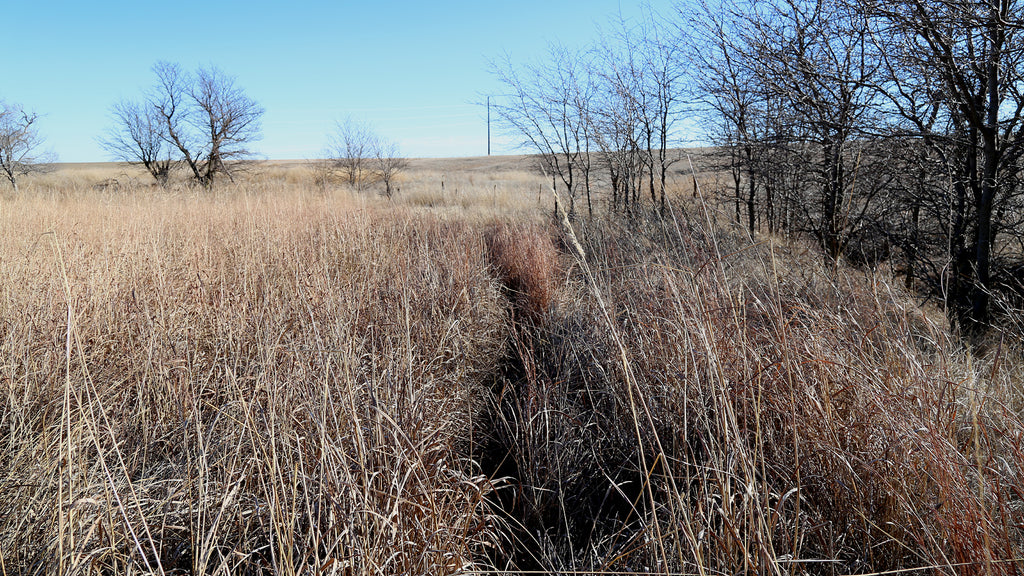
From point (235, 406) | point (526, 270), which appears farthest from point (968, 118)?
point (235, 406)

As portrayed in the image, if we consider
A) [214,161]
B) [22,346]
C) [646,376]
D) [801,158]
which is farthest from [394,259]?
[214,161]

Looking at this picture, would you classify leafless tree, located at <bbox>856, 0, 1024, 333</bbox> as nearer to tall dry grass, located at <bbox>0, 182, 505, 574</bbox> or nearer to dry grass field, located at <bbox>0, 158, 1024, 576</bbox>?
dry grass field, located at <bbox>0, 158, 1024, 576</bbox>

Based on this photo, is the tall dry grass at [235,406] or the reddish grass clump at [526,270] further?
the reddish grass clump at [526,270]

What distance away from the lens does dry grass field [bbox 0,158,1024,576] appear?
133 centimetres

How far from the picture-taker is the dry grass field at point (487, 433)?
4.38 feet

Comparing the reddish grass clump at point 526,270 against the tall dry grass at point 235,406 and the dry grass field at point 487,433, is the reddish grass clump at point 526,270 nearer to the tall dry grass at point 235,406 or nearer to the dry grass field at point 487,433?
the dry grass field at point 487,433

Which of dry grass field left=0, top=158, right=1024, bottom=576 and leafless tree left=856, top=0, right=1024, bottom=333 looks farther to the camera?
leafless tree left=856, top=0, right=1024, bottom=333

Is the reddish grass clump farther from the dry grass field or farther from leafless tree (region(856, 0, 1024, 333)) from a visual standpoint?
leafless tree (region(856, 0, 1024, 333))

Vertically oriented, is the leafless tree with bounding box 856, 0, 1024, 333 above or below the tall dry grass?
above

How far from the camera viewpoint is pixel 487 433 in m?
2.78

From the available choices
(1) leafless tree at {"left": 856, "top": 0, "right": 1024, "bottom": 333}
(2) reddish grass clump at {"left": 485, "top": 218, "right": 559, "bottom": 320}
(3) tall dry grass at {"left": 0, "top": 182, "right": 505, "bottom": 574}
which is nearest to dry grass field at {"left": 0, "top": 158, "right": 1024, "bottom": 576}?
(3) tall dry grass at {"left": 0, "top": 182, "right": 505, "bottom": 574}

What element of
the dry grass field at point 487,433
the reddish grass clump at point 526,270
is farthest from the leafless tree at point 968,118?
the reddish grass clump at point 526,270

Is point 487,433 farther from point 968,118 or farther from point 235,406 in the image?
point 968,118

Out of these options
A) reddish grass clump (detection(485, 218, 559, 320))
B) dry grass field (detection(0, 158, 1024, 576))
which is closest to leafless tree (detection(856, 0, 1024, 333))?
dry grass field (detection(0, 158, 1024, 576))
